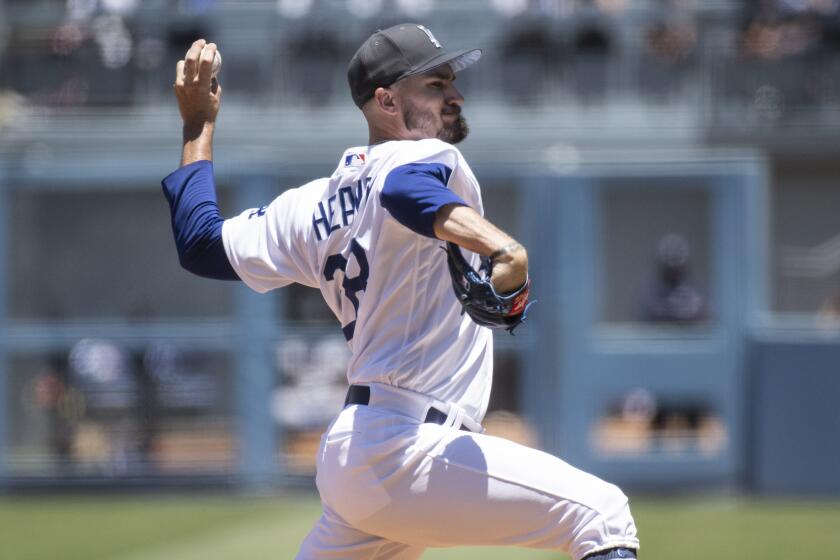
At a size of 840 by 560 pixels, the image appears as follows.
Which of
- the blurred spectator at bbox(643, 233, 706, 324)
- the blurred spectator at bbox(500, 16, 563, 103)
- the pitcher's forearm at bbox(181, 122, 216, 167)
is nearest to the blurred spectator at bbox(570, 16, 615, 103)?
the blurred spectator at bbox(500, 16, 563, 103)

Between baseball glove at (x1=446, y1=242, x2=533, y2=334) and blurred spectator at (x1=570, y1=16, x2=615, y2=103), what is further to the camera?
blurred spectator at (x1=570, y1=16, x2=615, y2=103)

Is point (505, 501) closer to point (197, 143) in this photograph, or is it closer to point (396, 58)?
point (396, 58)

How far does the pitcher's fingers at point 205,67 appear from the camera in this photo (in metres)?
3.74

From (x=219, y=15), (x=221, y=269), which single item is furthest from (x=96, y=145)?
(x=221, y=269)

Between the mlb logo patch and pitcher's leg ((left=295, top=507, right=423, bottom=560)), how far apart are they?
2.90ft

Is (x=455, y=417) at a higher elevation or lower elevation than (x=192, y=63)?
lower

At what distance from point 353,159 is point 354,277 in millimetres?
305

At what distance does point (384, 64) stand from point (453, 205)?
605 mm

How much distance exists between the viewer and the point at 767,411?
1002 cm

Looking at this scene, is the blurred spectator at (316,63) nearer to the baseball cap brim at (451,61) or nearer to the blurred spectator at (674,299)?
the blurred spectator at (674,299)

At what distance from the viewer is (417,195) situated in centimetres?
299

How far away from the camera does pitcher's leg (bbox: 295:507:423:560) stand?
3354 mm

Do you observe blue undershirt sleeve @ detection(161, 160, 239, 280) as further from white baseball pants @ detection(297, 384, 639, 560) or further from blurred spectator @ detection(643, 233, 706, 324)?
blurred spectator @ detection(643, 233, 706, 324)

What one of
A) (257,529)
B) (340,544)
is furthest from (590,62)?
(340,544)
